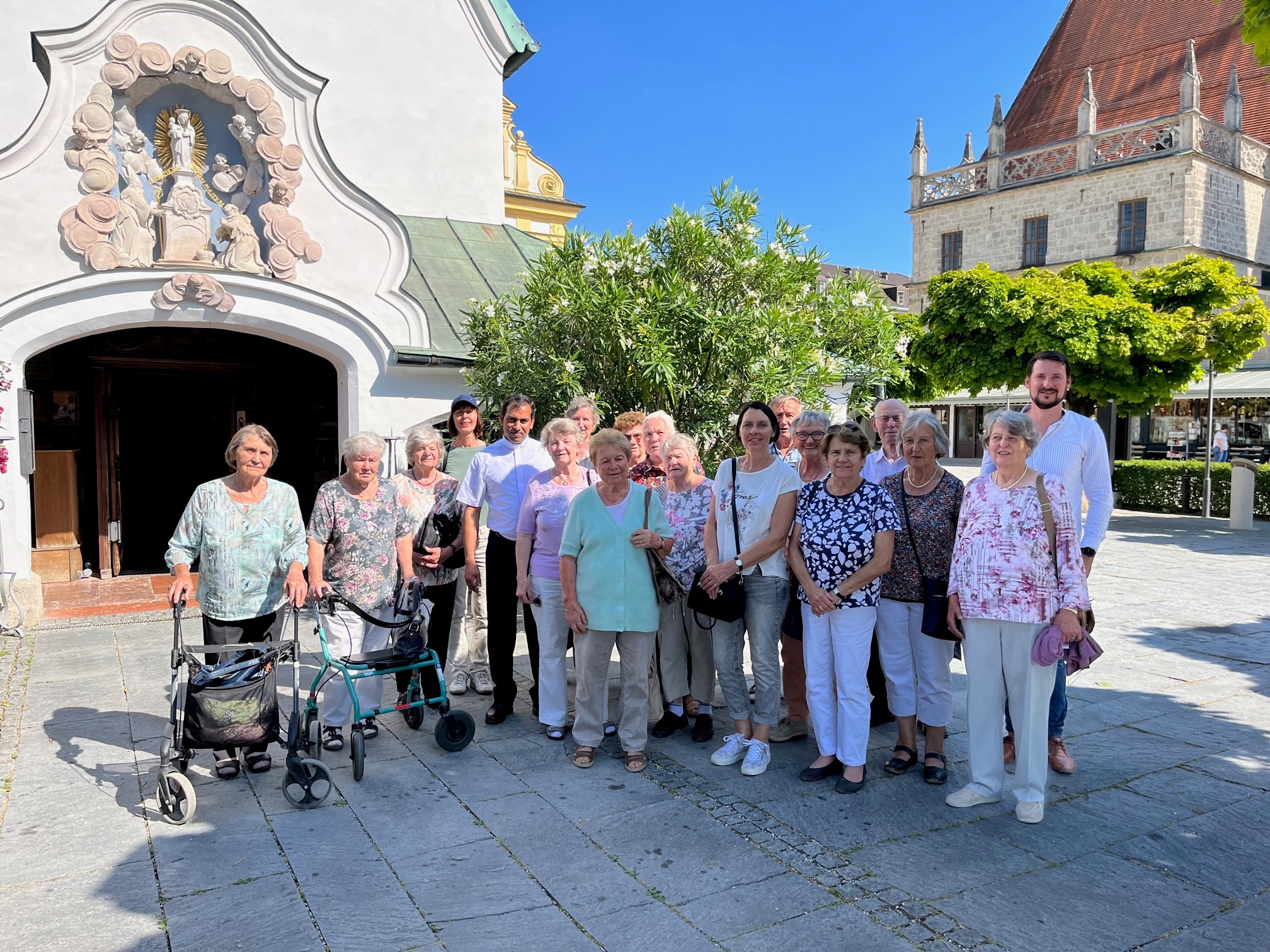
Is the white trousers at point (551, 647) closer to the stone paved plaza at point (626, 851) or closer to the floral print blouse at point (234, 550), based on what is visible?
the stone paved plaza at point (626, 851)

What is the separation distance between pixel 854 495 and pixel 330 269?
23.0ft

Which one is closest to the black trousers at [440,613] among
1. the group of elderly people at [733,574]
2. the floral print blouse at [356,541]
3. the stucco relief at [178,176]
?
the group of elderly people at [733,574]

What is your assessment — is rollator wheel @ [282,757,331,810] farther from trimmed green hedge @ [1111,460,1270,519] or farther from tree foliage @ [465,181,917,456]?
trimmed green hedge @ [1111,460,1270,519]

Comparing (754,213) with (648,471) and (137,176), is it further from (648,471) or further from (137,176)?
(137,176)

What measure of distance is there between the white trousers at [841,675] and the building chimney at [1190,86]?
38.6 meters

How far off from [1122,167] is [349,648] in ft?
129

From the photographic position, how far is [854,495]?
4484 millimetres

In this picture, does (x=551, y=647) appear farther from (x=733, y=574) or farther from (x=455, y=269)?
(x=455, y=269)

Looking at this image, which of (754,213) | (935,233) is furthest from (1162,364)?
(935,233)

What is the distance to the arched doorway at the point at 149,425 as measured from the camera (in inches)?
424

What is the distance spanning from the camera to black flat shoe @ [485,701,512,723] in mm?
5609

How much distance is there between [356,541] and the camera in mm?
5027

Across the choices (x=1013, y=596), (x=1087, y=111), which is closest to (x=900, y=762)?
(x=1013, y=596)

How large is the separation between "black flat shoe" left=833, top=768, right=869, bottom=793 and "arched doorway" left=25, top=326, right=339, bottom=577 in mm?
8335
